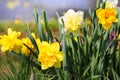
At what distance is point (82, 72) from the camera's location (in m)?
2.99

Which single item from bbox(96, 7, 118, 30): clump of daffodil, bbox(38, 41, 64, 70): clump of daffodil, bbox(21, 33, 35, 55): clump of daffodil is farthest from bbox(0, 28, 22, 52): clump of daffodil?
bbox(96, 7, 118, 30): clump of daffodil

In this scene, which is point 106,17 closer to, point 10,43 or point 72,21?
point 72,21

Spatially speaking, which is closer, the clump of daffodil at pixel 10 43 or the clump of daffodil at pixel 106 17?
the clump of daffodil at pixel 106 17

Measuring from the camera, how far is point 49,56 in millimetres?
2654

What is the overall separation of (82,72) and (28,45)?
1.37 feet

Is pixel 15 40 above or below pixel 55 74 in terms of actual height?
above

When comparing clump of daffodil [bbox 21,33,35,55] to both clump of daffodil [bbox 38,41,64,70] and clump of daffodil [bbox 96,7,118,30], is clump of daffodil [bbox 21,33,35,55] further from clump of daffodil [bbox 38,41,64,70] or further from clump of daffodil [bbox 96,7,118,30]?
clump of daffodil [bbox 96,7,118,30]

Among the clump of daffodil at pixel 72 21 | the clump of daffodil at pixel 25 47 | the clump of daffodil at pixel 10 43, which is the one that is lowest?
the clump of daffodil at pixel 25 47

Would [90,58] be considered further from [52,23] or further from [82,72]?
[52,23]

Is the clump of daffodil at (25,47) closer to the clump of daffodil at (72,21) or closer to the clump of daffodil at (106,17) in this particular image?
the clump of daffodil at (72,21)

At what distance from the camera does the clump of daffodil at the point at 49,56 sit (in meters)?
2.65

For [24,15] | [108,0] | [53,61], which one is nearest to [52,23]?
[24,15]

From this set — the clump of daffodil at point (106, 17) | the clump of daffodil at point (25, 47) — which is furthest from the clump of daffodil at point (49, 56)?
the clump of daffodil at point (25, 47)

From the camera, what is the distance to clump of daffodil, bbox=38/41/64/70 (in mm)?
2654
